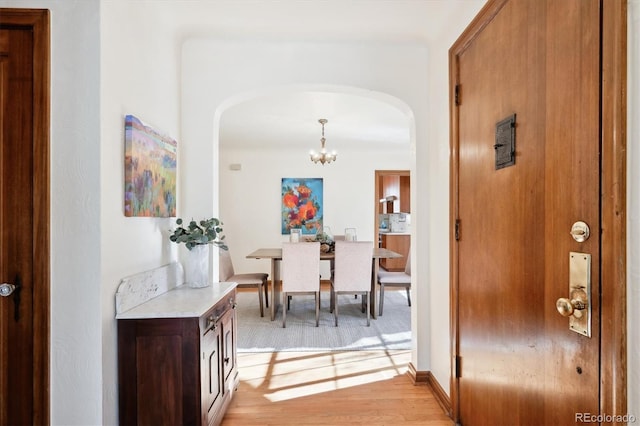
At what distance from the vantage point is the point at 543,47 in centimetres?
116

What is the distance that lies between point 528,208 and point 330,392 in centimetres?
179

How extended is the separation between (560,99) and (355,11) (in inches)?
56.1

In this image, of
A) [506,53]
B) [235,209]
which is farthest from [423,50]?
[235,209]

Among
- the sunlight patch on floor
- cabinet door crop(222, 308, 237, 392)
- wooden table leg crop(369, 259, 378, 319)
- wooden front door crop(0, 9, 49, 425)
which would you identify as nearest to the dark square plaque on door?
cabinet door crop(222, 308, 237, 392)

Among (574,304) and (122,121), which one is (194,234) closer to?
(122,121)

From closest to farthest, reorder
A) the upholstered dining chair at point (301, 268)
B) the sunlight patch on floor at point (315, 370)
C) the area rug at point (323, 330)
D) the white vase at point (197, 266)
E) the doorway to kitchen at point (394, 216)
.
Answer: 1. the white vase at point (197, 266)
2. the sunlight patch on floor at point (315, 370)
3. the area rug at point (323, 330)
4. the upholstered dining chair at point (301, 268)
5. the doorway to kitchen at point (394, 216)

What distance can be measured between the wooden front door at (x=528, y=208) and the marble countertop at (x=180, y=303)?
142cm

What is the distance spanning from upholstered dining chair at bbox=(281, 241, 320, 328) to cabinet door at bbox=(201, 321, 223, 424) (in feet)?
5.65

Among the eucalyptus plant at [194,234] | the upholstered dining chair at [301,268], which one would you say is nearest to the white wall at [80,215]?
the eucalyptus plant at [194,234]

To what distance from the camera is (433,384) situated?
2.23 m

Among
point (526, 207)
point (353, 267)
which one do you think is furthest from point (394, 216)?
point (526, 207)
